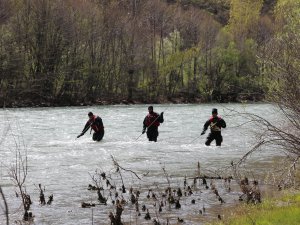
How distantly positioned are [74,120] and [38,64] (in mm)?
26458

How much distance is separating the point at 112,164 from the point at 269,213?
27.0 feet

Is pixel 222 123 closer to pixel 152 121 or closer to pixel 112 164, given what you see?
pixel 152 121

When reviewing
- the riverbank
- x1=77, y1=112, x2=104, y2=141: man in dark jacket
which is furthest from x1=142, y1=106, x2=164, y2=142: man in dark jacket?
the riverbank

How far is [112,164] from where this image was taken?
16.4 metres

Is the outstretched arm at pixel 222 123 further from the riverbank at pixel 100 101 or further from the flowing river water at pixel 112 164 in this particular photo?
the riverbank at pixel 100 101

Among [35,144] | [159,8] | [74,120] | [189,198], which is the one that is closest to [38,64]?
[159,8]

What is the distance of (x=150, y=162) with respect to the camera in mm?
16891

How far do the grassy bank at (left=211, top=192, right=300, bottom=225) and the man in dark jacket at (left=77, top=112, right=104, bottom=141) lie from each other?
1139 centimetres

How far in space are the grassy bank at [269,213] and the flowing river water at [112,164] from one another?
664mm

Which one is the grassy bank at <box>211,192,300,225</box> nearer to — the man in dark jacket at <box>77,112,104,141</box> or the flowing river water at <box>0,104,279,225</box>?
the flowing river water at <box>0,104,279,225</box>

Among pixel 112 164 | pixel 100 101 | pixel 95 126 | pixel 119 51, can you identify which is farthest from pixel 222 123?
pixel 119 51

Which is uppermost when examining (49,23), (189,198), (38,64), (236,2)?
(236,2)

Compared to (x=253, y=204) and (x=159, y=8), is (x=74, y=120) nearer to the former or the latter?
(x=253, y=204)

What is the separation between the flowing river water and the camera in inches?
397
